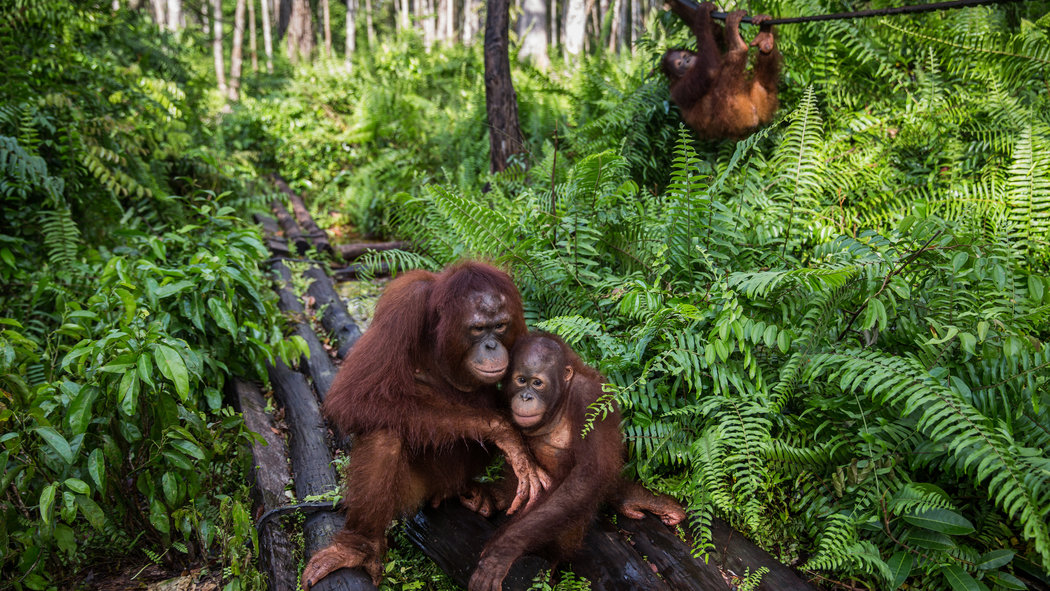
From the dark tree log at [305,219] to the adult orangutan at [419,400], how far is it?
175 inches

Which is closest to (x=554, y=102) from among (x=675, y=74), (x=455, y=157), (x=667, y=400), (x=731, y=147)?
(x=455, y=157)

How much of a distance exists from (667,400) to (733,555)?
83 centimetres

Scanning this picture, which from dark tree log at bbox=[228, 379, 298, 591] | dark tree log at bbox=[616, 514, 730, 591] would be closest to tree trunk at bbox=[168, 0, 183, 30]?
dark tree log at bbox=[228, 379, 298, 591]

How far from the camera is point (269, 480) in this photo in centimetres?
341

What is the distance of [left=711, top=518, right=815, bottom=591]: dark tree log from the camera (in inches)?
105

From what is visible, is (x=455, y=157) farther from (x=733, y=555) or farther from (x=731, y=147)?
(x=733, y=555)

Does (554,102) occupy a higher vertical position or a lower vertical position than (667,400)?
higher

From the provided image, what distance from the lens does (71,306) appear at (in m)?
3.79

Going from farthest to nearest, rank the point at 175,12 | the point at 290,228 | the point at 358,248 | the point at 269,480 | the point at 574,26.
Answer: the point at 175,12, the point at 574,26, the point at 290,228, the point at 358,248, the point at 269,480

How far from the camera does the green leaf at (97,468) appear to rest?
2.82 m

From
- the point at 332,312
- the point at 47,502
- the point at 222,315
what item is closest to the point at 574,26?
the point at 332,312

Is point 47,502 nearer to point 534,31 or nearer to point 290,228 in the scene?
point 290,228

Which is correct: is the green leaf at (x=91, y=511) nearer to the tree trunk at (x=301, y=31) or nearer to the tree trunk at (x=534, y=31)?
the tree trunk at (x=534, y=31)

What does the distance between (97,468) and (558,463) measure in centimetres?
198
